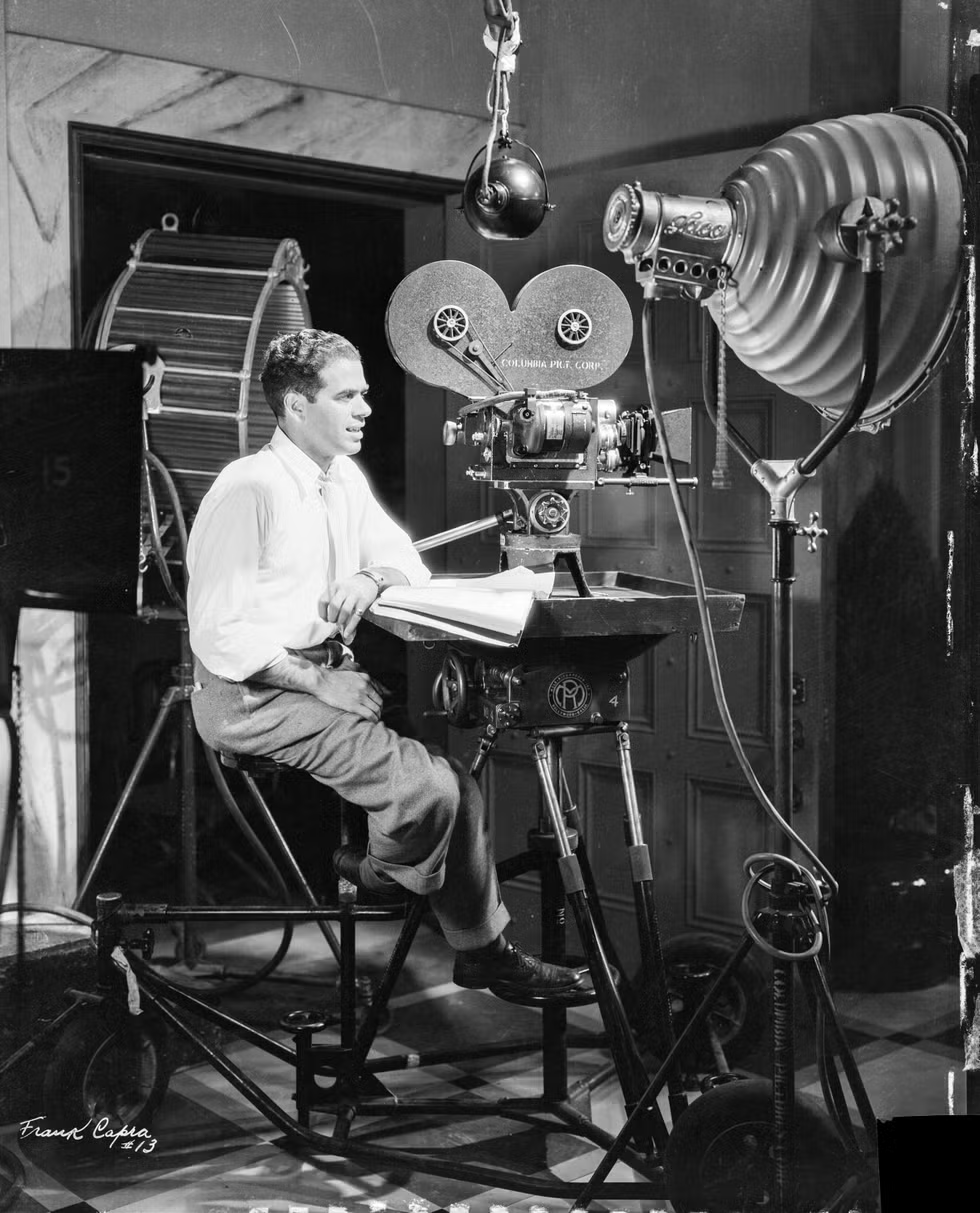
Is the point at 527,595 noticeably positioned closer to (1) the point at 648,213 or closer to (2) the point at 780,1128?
(1) the point at 648,213

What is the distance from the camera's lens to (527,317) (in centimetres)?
268

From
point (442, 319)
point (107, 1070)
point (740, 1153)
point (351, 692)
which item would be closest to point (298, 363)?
point (442, 319)

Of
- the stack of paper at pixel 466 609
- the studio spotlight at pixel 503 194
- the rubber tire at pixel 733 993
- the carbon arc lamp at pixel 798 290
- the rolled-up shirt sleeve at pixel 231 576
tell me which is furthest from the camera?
the rubber tire at pixel 733 993

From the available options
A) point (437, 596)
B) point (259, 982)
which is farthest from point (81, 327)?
point (259, 982)

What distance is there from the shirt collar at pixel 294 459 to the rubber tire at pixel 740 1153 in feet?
4.28

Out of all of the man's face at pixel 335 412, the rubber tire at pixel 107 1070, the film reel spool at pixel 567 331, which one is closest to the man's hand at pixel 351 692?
the man's face at pixel 335 412

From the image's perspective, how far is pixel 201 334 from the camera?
2629mm

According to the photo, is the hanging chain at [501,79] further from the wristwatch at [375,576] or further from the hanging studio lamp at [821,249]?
the wristwatch at [375,576]

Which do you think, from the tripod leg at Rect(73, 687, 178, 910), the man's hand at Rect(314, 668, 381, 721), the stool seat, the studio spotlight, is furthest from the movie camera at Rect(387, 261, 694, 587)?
the tripod leg at Rect(73, 687, 178, 910)

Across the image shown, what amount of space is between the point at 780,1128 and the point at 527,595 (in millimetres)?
993

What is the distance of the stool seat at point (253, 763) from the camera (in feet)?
8.66

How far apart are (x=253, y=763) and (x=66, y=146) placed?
1.15 m

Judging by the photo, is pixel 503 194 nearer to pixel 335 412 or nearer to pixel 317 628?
pixel 335 412

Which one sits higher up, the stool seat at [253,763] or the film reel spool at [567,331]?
the film reel spool at [567,331]
